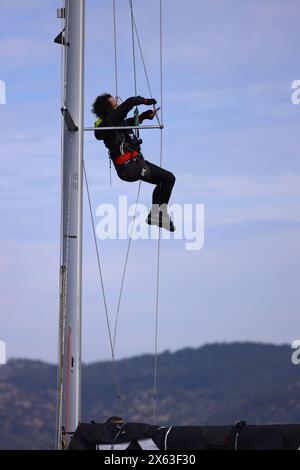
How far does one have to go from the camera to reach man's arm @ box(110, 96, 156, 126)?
1959 cm

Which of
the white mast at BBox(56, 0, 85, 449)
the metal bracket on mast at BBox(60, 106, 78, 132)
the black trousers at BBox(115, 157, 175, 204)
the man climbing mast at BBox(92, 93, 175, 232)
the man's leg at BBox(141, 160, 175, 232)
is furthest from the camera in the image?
the man's leg at BBox(141, 160, 175, 232)

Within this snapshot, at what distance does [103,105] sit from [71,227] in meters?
2.54

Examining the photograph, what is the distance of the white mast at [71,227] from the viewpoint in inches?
717

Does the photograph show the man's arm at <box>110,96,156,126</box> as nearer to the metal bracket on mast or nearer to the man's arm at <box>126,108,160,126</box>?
the man's arm at <box>126,108,160,126</box>

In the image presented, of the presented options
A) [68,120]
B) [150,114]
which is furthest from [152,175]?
[68,120]

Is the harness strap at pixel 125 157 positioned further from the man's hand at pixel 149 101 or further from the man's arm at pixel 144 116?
the man's hand at pixel 149 101

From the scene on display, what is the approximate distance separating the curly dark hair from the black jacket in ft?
0.41

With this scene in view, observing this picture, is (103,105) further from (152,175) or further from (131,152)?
(152,175)

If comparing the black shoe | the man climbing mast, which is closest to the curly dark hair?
the man climbing mast

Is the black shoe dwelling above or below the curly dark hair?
below

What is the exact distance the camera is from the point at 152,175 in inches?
823
